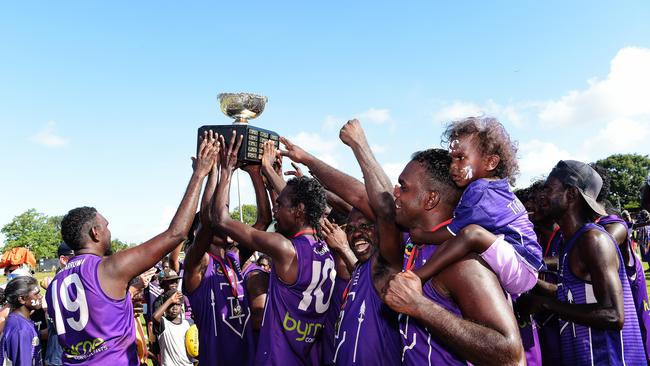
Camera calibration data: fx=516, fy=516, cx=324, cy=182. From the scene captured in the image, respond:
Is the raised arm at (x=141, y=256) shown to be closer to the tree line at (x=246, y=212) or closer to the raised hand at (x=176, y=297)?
the raised hand at (x=176, y=297)

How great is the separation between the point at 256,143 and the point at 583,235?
9.08 feet

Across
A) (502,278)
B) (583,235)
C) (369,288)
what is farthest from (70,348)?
(583,235)

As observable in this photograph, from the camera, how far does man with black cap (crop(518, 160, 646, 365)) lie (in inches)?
137

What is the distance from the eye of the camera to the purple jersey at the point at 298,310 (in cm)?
428

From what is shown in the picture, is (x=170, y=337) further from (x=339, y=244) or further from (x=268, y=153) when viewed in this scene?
(x=339, y=244)

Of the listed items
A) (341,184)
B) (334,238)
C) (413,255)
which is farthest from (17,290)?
(413,255)

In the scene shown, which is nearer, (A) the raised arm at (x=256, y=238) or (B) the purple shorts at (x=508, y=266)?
(B) the purple shorts at (x=508, y=266)

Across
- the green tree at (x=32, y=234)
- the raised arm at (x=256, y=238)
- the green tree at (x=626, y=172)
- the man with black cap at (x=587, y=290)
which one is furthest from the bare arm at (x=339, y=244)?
the green tree at (x=32, y=234)

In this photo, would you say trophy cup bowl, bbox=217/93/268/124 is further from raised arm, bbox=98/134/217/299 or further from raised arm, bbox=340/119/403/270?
raised arm, bbox=340/119/403/270

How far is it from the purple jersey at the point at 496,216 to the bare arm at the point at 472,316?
0.30 meters

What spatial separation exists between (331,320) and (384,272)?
1.89 metres

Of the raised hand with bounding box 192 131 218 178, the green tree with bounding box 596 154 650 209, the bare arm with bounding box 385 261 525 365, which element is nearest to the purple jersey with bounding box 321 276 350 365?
the raised hand with bounding box 192 131 218 178

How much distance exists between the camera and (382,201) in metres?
3.10

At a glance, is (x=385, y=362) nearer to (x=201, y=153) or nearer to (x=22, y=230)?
(x=201, y=153)
